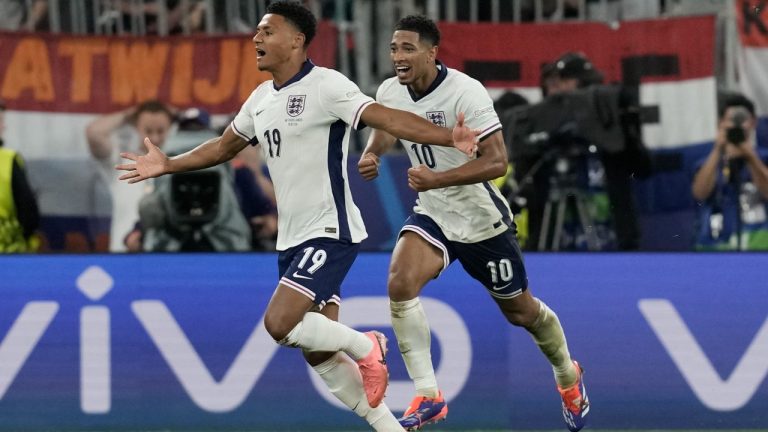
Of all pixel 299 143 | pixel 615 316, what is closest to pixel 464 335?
pixel 615 316

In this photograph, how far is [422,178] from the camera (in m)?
7.91

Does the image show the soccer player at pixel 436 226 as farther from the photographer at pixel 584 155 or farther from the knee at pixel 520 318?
the photographer at pixel 584 155

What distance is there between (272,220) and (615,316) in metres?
1.98

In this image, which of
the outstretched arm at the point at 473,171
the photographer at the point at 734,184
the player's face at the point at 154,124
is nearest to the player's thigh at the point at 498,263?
the outstretched arm at the point at 473,171

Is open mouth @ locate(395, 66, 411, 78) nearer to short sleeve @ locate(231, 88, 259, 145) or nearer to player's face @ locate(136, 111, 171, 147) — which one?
short sleeve @ locate(231, 88, 259, 145)

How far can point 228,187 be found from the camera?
1021 centimetres

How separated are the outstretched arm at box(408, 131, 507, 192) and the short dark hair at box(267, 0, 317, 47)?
0.81 meters

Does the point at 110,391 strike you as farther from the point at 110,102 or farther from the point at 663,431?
the point at 663,431

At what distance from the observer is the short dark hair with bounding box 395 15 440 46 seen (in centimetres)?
842

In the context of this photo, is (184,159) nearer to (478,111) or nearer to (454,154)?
(454,154)

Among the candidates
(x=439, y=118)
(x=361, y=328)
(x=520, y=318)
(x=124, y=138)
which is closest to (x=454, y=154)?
(x=439, y=118)

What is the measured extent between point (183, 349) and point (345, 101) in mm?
2464

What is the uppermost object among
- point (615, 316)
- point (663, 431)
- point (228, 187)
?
point (228, 187)

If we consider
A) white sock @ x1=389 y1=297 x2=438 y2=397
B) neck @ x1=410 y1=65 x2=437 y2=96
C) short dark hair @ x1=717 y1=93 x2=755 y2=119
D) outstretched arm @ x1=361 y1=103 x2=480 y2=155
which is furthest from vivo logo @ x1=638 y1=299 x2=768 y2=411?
outstretched arm @ x1=361 y1=103 x2=480 y2=155
